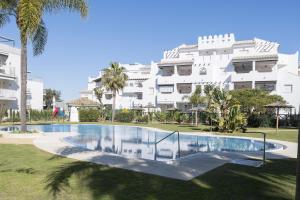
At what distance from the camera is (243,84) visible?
159 feet

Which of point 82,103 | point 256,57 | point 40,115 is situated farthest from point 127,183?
point 256,57

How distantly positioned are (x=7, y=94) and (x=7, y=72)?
2921 mm

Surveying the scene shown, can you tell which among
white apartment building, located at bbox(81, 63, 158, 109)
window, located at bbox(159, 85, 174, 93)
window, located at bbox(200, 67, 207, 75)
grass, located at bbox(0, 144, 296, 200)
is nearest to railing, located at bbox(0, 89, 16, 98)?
white apartment building, located at bbox(81, 63, 158, 109)

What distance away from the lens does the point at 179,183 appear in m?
8.19

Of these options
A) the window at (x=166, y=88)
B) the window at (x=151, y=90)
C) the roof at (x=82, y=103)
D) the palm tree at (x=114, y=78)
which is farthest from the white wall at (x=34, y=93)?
the window at (x=166, y=88)

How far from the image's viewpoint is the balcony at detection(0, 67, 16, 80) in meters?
42.4

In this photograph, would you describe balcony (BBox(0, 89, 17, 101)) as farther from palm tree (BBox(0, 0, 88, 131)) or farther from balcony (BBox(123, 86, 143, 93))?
balcony (BBox(123, 86, 143, 93))

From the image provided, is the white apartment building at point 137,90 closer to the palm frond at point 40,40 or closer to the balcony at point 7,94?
the balcony at point 7,94

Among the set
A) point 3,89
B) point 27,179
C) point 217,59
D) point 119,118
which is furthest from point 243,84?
point 27,179

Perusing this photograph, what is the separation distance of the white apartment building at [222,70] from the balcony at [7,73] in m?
21.5

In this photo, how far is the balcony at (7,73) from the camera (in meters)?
42.4

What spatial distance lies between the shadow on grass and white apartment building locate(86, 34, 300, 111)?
3693 centimetres

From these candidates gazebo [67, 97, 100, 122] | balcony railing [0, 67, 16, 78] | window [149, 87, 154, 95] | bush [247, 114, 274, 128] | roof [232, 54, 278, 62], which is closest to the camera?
bush [247, 114, 274, 128]

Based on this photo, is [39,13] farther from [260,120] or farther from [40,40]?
Answer: [260,120]
